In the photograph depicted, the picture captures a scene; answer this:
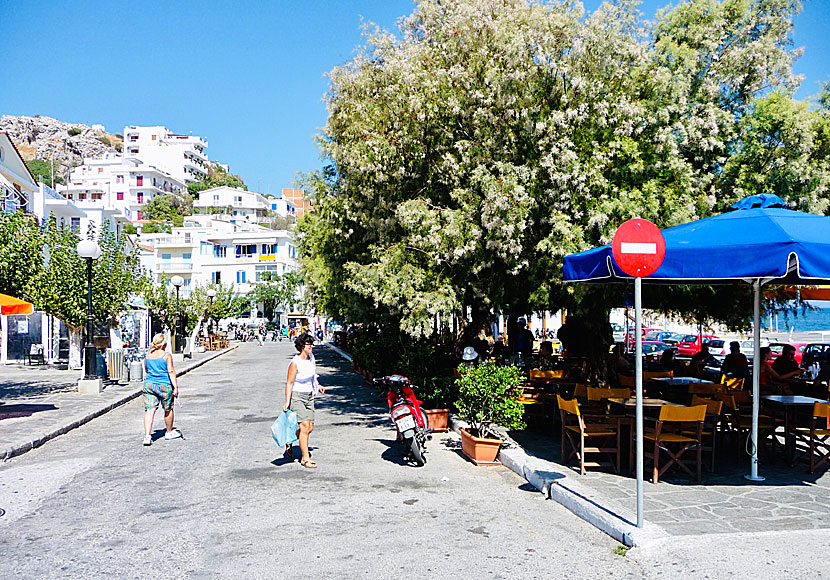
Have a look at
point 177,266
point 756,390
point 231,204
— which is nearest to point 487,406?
point 756,390

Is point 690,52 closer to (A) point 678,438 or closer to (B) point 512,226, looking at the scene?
(B) point 512,226

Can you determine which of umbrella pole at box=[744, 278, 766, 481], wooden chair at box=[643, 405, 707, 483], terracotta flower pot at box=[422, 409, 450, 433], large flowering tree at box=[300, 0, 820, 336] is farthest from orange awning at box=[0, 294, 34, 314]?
umbrella pole at box=[744, 278, 766, 481]

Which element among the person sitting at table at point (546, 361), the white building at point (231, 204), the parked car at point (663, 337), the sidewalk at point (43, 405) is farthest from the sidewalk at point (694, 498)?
the white building at point (231, 204)

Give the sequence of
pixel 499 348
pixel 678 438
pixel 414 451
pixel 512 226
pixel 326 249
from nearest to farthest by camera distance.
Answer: pixel 678 438, pixel 414 451, pixel 512 226, pixel 326 249, pixel 499 348

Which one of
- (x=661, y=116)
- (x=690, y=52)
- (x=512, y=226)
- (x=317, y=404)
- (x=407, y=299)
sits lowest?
(x=317, y=404)

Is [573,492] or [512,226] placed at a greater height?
[512,226]

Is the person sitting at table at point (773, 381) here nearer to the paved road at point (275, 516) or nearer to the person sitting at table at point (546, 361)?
the paved road at point (275, 516)

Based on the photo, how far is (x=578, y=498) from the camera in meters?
6.80

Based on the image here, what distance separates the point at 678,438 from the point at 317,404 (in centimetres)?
1022

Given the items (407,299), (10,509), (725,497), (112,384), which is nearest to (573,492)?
(725,497)

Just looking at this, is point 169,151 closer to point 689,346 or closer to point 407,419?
point 689,346

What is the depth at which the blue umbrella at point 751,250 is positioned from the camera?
21.2ft

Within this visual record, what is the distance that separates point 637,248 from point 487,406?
394 cm

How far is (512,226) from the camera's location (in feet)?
32.5
